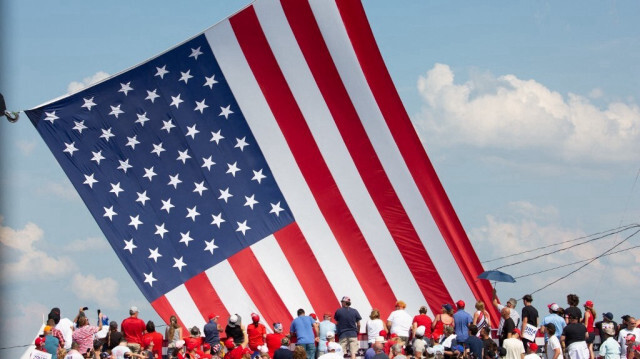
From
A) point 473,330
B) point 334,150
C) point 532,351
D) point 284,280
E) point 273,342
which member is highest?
point 334,150

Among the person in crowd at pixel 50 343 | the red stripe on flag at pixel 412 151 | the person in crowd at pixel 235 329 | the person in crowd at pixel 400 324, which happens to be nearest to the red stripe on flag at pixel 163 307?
the person in crowd at pixel 235 329

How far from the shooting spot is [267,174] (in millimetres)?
26359

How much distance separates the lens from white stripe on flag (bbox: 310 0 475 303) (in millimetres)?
25906

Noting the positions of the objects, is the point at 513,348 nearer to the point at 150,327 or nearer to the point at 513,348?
the point at 513,348

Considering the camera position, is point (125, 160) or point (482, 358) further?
point (125, 160)

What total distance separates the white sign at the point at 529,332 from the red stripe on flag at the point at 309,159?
172 inches

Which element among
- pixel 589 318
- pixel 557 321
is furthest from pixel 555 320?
pixel 589 318

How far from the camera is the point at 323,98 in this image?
86.0ft

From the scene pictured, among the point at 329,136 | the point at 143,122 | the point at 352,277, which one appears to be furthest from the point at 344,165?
the point at 143,122

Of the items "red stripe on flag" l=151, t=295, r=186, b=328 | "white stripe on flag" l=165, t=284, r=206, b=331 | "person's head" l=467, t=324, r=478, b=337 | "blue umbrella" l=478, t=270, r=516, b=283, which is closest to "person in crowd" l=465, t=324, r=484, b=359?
"person's head" l=467, t=324, r=478, b=337

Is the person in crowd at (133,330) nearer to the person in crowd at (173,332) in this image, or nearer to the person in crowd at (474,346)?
the person in crowd at (173,332)

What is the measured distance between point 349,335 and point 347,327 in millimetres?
170

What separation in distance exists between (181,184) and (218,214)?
1.10 m

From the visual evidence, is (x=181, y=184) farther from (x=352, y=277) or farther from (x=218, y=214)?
Result: (x=352, y=277)
